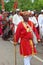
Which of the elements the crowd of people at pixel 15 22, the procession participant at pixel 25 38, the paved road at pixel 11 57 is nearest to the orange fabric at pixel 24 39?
the procession participant at pixel 25 38

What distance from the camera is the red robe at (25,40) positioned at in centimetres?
904

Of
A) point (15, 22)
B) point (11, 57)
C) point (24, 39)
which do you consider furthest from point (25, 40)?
point (15, 22)

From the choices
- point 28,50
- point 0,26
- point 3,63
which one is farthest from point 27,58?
point 0,26

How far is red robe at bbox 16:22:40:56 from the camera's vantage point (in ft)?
29.7

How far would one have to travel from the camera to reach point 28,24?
922 cm

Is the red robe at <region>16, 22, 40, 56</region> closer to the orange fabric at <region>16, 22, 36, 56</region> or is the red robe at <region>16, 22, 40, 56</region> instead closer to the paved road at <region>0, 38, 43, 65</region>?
the orange fabric at <region>16, 22, 36, 56</region>

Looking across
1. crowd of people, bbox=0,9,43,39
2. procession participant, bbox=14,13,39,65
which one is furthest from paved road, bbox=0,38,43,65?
crowd of people, bbox=0,9,43,39

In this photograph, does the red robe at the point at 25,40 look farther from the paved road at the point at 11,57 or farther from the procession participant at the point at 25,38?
the paved road at the point at 11,57

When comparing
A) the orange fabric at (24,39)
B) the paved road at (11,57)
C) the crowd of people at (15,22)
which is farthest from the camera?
the crowd of people at (15,22)

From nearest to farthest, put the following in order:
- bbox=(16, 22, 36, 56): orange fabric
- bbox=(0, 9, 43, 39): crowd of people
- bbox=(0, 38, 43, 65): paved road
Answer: bbox=(16, 22, 36, 56): orange fabric → bbox=(0, 38, 43, 65): paved road → bbox=(0, 9, 43, 39): crowd of people

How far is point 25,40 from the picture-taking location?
30.1 feet

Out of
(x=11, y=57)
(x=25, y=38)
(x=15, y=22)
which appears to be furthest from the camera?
(x=15, y=22)

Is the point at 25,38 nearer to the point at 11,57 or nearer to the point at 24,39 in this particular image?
the point at 24,39

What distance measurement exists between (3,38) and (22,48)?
8866mm
